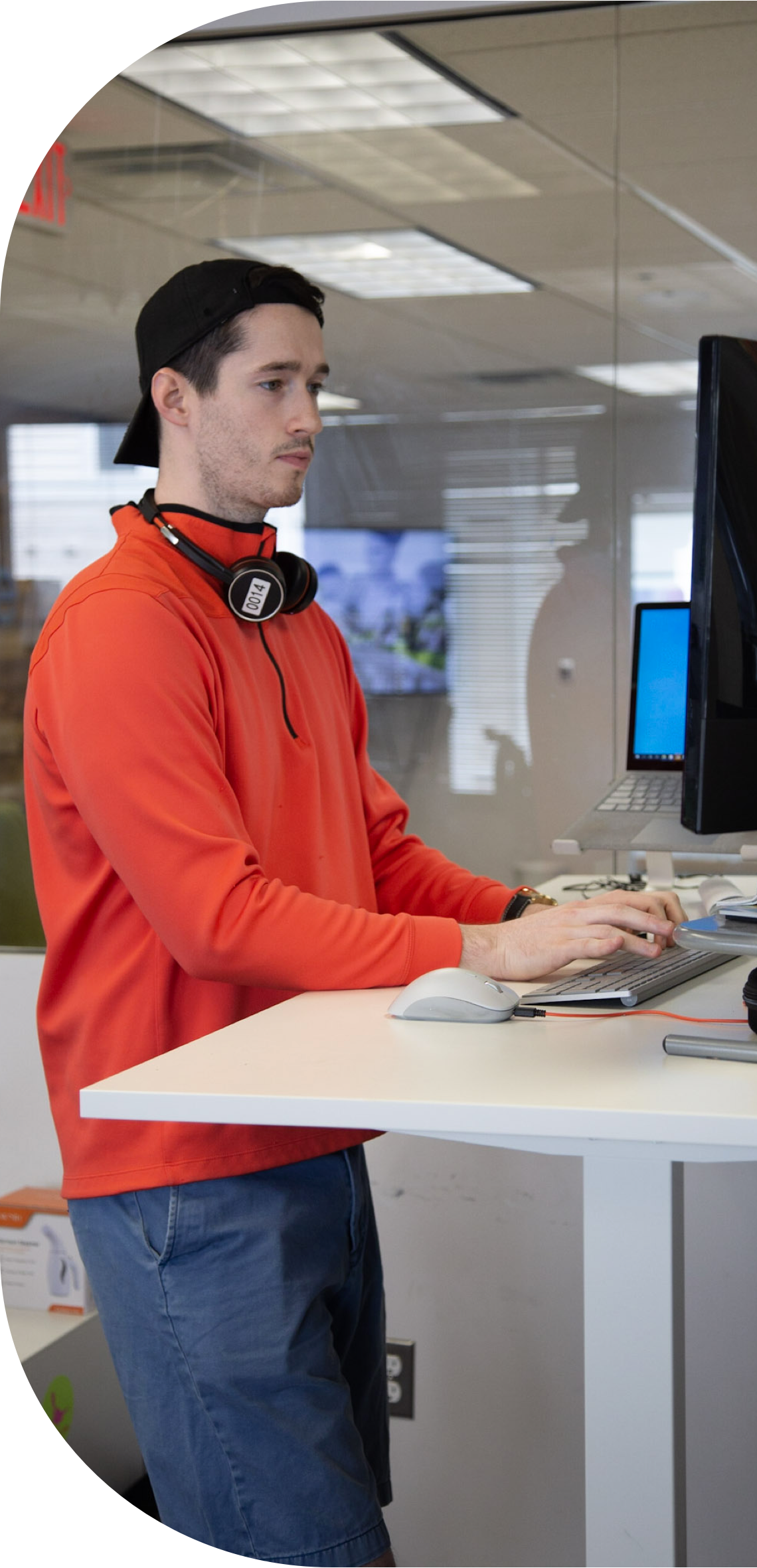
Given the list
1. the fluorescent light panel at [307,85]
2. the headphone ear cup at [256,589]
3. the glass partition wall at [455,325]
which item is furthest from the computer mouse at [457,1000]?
the fluorescent light panel at [307,85]

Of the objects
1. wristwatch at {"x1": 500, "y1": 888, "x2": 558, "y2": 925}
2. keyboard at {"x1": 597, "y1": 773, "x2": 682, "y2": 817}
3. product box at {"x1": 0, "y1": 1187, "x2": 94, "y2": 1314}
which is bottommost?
product box at {"x1": 0, "y1": 1187, "x2": 94, "y2": 1314}

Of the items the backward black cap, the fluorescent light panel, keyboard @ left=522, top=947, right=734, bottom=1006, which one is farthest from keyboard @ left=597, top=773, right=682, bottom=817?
the fluorescent light panel

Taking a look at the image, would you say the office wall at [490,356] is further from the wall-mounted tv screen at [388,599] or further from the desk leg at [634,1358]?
the desk leg at [634,1358]

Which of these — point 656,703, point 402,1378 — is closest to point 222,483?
point 656,703

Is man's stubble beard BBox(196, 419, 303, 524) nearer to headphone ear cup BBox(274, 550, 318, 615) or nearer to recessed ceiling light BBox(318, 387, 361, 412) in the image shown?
headphone ear cup BBox(274, 550, 318, 615)

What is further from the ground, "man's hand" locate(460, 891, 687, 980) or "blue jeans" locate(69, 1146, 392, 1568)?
"man's hand" locate(460, 891, 687, 980)

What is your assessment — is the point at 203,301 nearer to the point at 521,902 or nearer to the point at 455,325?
the point at 521,902

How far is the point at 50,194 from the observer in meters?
2.84

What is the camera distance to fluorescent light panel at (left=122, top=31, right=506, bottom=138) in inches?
108

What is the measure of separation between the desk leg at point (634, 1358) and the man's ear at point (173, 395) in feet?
2.91

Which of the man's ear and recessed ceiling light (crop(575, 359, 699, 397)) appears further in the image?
recessed ceiling light (crop(575, 359, 699, 397))

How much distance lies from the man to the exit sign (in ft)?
5.12

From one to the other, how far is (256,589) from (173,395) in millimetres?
235

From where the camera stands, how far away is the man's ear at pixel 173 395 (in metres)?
1.46
